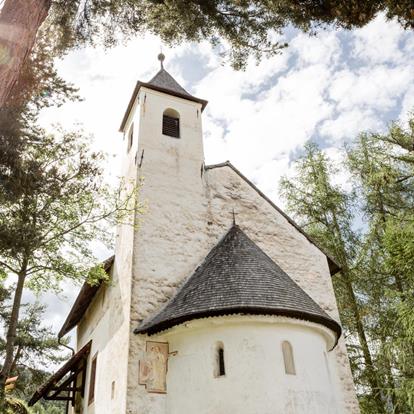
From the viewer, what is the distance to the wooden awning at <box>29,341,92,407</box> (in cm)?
1271

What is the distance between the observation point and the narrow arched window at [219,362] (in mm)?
8477

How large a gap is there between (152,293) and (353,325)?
8.24 meters

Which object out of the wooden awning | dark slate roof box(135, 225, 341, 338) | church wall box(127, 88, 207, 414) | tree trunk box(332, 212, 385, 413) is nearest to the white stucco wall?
church wall box(127, 88, 207, 414)

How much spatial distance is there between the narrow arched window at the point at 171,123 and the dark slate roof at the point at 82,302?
454cm

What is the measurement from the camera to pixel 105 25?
353 inches

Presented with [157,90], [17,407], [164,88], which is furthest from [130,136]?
[17,407]

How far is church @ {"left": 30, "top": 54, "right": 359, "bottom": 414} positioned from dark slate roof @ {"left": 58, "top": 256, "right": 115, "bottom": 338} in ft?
0.31

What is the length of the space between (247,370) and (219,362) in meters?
0.64

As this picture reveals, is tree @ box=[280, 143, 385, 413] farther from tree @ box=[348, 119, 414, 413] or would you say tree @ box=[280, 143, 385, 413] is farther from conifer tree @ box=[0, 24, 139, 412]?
conifer tree @ box=[0, 24, 139, 412]

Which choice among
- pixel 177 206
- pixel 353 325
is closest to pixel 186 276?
pixel 177 206

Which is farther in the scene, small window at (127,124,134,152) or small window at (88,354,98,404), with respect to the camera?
small window at (127,124,134,152)

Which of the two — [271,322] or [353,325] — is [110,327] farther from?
[353,325]

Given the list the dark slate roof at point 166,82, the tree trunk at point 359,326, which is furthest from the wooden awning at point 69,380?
the dark slate roof at point 166,82

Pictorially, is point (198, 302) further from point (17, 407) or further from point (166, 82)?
point (166, 82)
